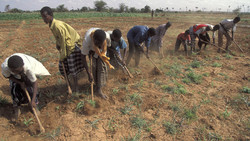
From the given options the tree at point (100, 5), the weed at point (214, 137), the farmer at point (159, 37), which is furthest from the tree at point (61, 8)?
the weed at point (214, 137)

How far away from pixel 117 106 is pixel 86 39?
55.8 inches

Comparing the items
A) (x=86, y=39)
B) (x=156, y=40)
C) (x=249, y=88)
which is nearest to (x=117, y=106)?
(x=86, y=39)

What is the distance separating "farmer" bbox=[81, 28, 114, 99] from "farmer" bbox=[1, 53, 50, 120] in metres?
0.82

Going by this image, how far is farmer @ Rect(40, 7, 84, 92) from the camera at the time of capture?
100 inches

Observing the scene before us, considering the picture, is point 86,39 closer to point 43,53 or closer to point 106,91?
point 106,91

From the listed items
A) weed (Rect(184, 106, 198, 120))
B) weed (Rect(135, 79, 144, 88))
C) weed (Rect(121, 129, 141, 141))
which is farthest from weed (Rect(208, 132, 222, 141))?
weed (Rect(135, 79, 144, 88))

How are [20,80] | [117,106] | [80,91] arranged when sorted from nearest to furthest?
[20,80] → [117,106] → [80,91]

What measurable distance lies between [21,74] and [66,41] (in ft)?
2.93

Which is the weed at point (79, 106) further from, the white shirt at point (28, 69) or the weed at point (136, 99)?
the weed at point (136, 99)

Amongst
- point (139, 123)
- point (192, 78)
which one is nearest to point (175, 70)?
point (192, 78)

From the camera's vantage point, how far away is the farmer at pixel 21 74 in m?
2.04

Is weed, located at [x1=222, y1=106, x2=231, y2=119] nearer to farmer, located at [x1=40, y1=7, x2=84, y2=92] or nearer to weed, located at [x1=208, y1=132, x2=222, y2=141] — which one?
weed, located at [x1=208, y1=132, x2=222, y2=141]

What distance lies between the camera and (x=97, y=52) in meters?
2.64

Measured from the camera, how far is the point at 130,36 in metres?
4.40
